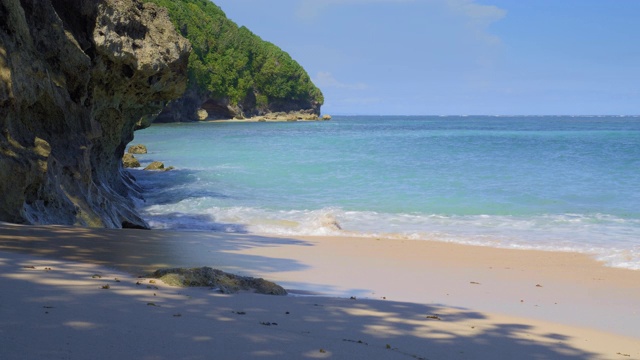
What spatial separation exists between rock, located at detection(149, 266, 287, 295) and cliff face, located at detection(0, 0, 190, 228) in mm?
3847

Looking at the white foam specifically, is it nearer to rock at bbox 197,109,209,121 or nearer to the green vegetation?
the green vegetation

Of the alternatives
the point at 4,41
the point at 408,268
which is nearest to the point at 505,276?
the point at 408,268

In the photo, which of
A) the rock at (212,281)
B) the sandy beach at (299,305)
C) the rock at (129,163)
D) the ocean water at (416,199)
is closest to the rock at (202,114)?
the ocean water at (416,199)

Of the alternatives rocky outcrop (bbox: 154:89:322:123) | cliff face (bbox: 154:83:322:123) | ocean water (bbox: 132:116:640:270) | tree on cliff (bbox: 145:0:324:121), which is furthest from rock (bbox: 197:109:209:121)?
ocean water (bbox: 132:116:640:270)

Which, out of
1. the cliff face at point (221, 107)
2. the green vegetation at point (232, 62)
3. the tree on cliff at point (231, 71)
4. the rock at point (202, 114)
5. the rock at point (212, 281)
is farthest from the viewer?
the rock at point (202, 114)

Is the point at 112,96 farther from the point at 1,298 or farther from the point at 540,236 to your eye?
the point at 1,298

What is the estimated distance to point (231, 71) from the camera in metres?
104

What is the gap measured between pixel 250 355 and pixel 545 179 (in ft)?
68.9

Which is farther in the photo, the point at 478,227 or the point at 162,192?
the point at 162,192

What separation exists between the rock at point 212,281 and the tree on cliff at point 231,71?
81.8m

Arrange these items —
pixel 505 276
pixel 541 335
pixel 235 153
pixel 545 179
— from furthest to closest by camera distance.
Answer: pixel 235 153
pixel 545 179
pixel 505 276
pixel 541 335

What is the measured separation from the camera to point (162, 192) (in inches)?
752

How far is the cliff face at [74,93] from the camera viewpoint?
8859 millimetres

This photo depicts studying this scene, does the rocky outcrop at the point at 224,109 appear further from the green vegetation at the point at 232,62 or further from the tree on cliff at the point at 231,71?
the green vegetation at the point at 232,62
